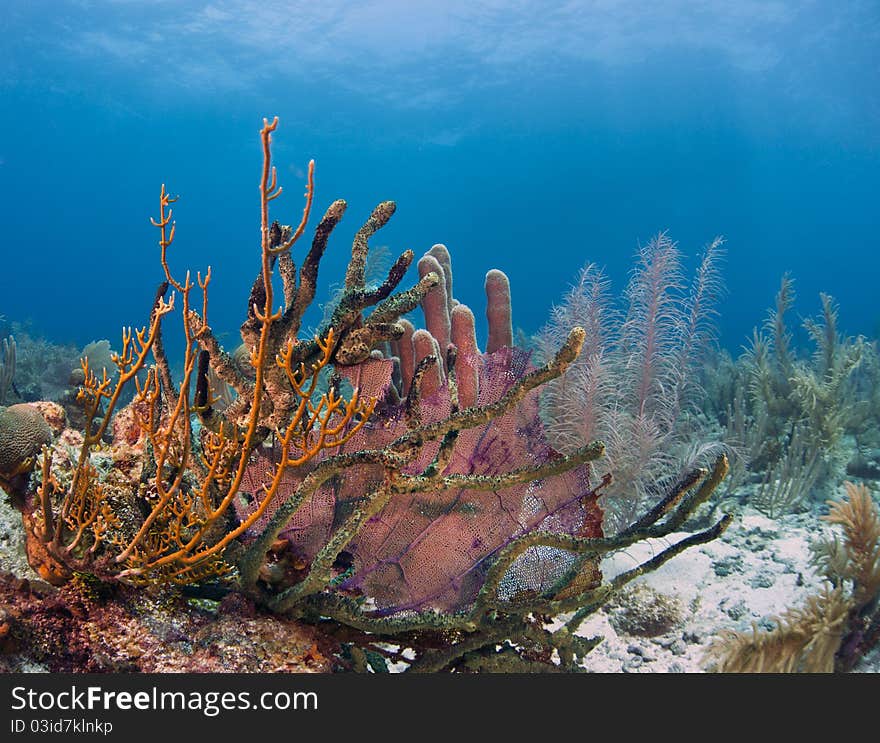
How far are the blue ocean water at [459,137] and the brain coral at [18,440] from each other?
5.29 ft

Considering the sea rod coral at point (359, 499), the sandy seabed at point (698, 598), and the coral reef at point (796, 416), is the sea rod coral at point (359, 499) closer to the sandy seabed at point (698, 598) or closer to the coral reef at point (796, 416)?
the sandy seabed at point (698, 598)

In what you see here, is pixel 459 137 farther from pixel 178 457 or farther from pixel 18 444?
pixel 178 457

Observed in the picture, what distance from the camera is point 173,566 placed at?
206 cm

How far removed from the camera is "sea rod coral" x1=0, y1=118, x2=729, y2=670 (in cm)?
193

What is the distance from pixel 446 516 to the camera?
246 cm

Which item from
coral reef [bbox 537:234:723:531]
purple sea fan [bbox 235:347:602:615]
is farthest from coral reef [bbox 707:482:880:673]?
coral reef [bbox 537:234:723:531]

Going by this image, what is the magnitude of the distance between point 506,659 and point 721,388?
26.6 ft

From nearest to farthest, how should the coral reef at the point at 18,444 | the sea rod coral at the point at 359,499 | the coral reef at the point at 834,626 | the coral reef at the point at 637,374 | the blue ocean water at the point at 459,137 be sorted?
the sea rod coral at the point at 359,499, the coral reef at the point at 18,444, the coral reef at the point at 834,626, the coral reef at the point at 637,374, the blue ocean water at the point at 459,137

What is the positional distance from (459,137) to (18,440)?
196ft

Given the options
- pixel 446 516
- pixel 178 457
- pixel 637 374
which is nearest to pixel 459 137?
pixel 637 374

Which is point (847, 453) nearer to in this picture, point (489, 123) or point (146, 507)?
point (146, 507)

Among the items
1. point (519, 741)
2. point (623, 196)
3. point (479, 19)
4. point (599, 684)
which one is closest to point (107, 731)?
point (519, 741)

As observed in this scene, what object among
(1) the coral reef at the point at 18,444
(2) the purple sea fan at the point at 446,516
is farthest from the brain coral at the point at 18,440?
(2) the purple sea fan at the point at 446,516

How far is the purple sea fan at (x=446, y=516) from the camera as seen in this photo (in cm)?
238
